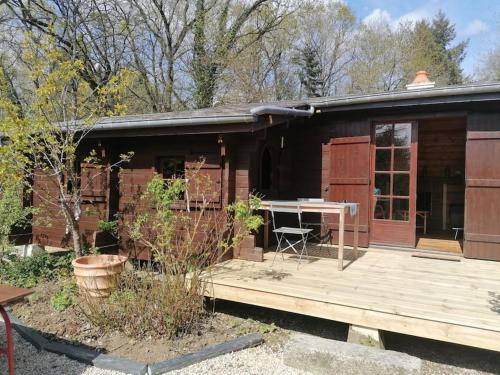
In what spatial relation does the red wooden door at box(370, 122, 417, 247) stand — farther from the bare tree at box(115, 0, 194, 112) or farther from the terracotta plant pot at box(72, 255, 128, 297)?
the bare tree at box(115, 0, 194, 112)

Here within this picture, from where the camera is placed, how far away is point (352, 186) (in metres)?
6.51

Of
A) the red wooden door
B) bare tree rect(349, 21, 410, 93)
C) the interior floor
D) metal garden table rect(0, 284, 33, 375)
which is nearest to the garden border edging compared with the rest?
metal garden table rect(0, 284, 33, 375)

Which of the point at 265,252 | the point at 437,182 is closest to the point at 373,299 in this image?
the point at 265,252

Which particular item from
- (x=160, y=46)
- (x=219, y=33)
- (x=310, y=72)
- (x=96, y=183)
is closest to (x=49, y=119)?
(x=96, y=183)

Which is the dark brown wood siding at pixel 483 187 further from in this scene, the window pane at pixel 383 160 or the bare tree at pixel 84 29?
the bare tree at pixel 84 29

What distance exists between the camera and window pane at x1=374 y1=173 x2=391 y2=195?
6340 millimetres

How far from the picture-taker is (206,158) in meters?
5.77

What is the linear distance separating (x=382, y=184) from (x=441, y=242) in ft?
6.31

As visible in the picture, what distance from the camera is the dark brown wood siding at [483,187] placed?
549cm

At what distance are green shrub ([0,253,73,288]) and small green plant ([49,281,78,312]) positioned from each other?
0.67 metres

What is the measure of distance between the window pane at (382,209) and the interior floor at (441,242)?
32.2 inches

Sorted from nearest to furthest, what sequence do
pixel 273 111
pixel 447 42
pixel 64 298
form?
1. pixel 64 298
2. pixel 273 111
3. pixel 447 42

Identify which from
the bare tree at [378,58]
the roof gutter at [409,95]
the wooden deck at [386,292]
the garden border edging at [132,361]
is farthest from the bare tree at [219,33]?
the garden border edging at [132,361]

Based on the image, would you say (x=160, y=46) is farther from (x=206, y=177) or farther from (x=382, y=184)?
(x=382, y=184)
